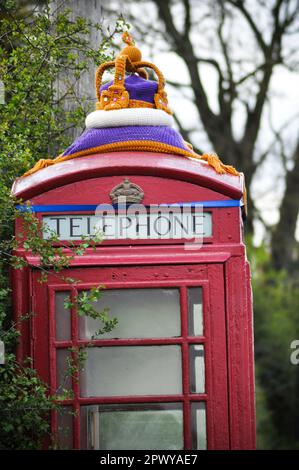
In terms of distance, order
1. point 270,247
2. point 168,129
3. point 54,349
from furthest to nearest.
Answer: point 270,247
point 168,129
point 54,349

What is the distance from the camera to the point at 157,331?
4.93 metres

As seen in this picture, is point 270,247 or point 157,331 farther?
point 270,247

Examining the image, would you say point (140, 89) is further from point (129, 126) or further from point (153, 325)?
point (153, 325)

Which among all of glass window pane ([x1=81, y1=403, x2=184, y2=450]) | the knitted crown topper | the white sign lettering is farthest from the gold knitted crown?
glass window pane ([x1=81, y1=403, x2=184, y2=450])

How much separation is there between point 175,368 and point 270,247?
44.1ft

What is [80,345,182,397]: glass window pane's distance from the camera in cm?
493

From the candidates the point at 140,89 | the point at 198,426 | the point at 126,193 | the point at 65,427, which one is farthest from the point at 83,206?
the point at 198,426

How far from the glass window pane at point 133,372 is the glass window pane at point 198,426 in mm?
156

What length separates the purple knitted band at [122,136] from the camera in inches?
202

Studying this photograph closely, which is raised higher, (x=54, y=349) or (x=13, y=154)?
(x=13, y=154)

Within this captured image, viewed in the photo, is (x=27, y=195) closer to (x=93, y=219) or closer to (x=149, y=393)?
(x=93, y=219)

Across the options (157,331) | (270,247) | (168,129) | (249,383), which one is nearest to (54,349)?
(157,331)

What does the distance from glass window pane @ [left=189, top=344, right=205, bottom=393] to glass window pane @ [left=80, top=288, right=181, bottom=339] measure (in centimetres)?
13

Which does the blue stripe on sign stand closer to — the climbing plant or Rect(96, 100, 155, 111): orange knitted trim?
the climbing plant
